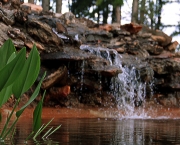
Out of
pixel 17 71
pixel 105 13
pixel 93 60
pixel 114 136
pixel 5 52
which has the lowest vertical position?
pixel 114 136

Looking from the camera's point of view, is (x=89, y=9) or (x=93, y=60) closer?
(x=93, y=60)

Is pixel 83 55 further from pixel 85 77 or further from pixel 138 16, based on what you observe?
pixel 138 16

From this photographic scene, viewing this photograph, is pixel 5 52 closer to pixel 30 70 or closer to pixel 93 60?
pixel 30 70

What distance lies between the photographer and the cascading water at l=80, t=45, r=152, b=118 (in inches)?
447

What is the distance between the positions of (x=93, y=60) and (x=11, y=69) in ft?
29.3

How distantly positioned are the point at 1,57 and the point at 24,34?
311 inches

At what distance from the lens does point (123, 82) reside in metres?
11.7

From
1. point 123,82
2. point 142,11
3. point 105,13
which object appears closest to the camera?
point 123,82

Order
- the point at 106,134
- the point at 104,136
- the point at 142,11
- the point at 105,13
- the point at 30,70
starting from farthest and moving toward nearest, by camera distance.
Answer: the point at 105,13 < the point at 142,11 < the point at 106,134 < the point at 104,136 < the point at 30,70

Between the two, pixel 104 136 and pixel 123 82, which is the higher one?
pixel 123 82

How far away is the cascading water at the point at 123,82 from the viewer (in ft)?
37.2

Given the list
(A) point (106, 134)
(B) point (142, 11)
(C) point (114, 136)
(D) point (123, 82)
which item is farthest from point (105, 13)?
(C) point (114, 136)

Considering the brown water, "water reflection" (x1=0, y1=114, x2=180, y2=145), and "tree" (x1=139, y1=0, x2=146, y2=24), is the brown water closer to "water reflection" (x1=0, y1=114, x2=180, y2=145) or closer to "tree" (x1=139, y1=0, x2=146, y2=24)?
"water reflection" (x1=0, y1=114, x2=180, y2=145)

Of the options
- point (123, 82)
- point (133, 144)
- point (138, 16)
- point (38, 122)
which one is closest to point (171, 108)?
point (123, 82)
